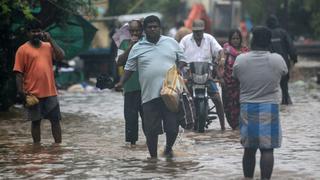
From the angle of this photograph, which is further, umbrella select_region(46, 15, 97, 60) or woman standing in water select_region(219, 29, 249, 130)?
umbrella select_region(46, 15, 97, 60)

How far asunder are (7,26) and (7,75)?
0.98 meters

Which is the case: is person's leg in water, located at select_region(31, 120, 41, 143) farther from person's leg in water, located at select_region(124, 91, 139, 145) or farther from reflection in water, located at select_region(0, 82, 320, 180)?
person's leg in water, located at select_region(124, 91, 139, 145)

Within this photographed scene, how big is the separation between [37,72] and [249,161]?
393 cm

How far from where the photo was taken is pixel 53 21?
18469 millimetres

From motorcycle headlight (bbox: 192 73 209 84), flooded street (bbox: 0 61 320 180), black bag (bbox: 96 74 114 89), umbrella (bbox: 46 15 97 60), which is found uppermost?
umbrella (bbox: 46 15 97 60)

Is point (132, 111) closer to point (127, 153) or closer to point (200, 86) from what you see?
point (127, 153)

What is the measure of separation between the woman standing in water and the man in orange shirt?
3.08 meters

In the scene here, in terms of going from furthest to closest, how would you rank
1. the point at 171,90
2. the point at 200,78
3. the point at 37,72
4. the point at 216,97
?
A: 1. the point at 216,97
2. the point at 200,78
3. the point at 37,72
4. the point at 171,90

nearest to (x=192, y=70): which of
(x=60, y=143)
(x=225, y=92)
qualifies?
(x=225, y=92)

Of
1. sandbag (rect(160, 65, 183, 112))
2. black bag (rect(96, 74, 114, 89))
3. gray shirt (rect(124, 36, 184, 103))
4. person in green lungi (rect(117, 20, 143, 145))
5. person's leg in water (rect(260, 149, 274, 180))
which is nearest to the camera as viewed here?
person's leg in water (rect(260, 149, 274, 180))

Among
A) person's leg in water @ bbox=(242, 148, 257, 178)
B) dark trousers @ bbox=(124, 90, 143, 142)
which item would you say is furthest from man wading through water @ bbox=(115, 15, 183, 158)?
person's leg in water @ bbox=(242, 148, 257, 178)

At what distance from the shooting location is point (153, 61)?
11.5 m

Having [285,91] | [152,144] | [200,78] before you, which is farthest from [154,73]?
[285,91]

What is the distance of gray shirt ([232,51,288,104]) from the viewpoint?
975 cm
